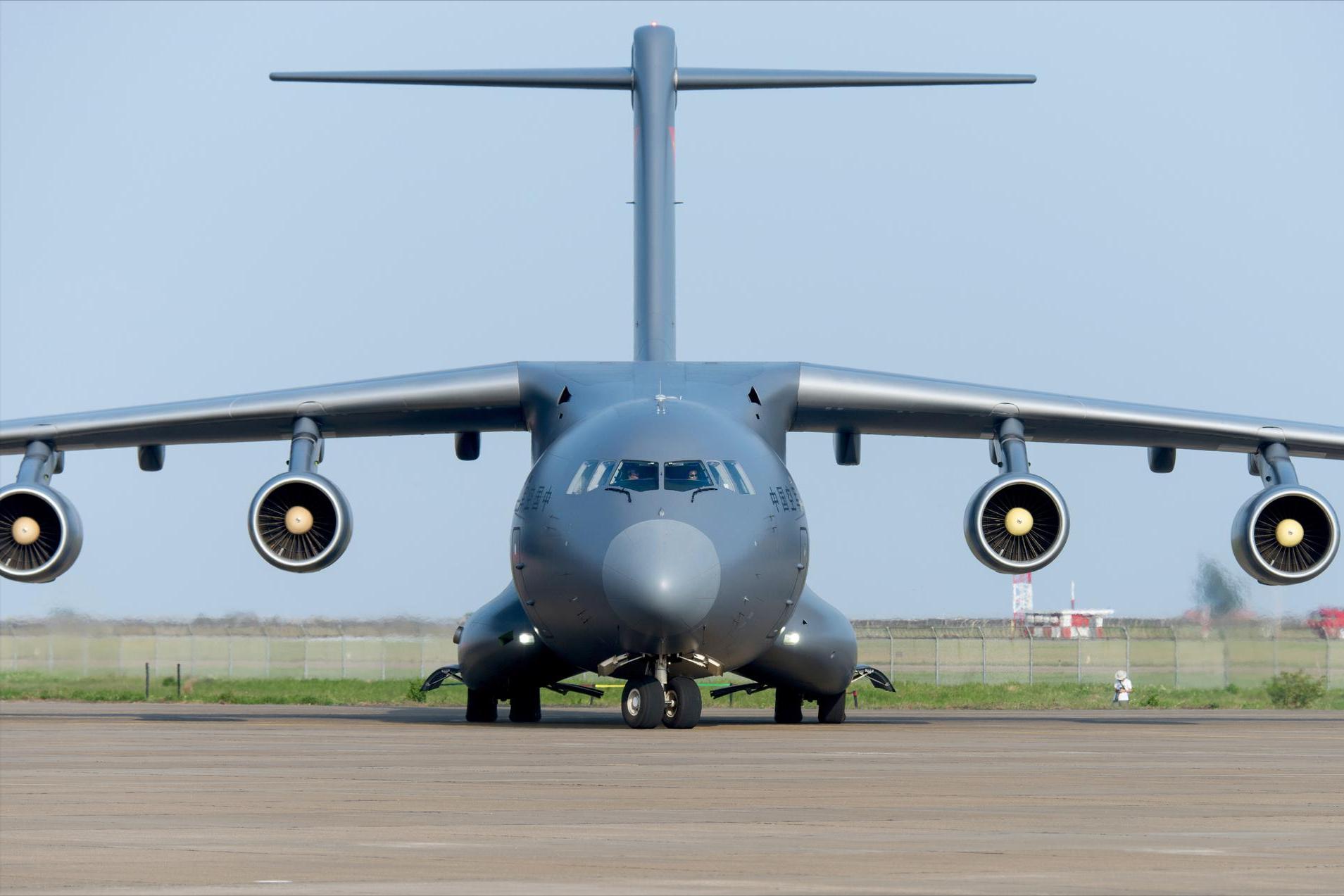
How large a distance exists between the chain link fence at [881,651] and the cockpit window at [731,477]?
13065mm

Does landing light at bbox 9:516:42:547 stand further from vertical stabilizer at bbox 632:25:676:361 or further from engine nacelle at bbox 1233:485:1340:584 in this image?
engine nacelle at bbox 1233:485:1340:584

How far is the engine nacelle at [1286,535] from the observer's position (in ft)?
56.6

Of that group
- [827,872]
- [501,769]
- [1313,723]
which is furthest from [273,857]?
[1313,723]

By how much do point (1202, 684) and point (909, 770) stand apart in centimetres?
2305

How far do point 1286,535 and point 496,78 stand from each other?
8.13 meters

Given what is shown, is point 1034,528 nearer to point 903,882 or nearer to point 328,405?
point 328,405

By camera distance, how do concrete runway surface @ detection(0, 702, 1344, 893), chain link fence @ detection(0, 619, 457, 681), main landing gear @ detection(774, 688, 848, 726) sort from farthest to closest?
chain link fence @ detection(0, 619, 457, 681) → main landing gear @ detection(774, 688, 848, 726) → concrete runway surface @ detection(0, 702, 1344, 893)

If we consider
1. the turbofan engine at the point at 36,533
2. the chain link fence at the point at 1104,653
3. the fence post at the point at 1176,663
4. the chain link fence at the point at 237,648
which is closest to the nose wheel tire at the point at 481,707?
the turbofan engine at the point at 36,533

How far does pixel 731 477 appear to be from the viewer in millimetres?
14969

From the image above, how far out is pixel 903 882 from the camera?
526 cm

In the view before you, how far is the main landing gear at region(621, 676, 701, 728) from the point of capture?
592 inches

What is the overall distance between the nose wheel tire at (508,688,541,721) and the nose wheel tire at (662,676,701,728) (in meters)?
3.10

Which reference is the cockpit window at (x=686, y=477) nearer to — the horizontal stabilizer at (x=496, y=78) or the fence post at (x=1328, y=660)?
the horizontal stabilizer at (x=496, y=78)

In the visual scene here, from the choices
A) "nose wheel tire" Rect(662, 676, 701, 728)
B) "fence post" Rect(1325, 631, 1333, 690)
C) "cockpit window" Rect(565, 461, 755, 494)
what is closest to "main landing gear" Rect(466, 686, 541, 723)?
"nose wheel tire" Rect(662, 676, 701, 728)
